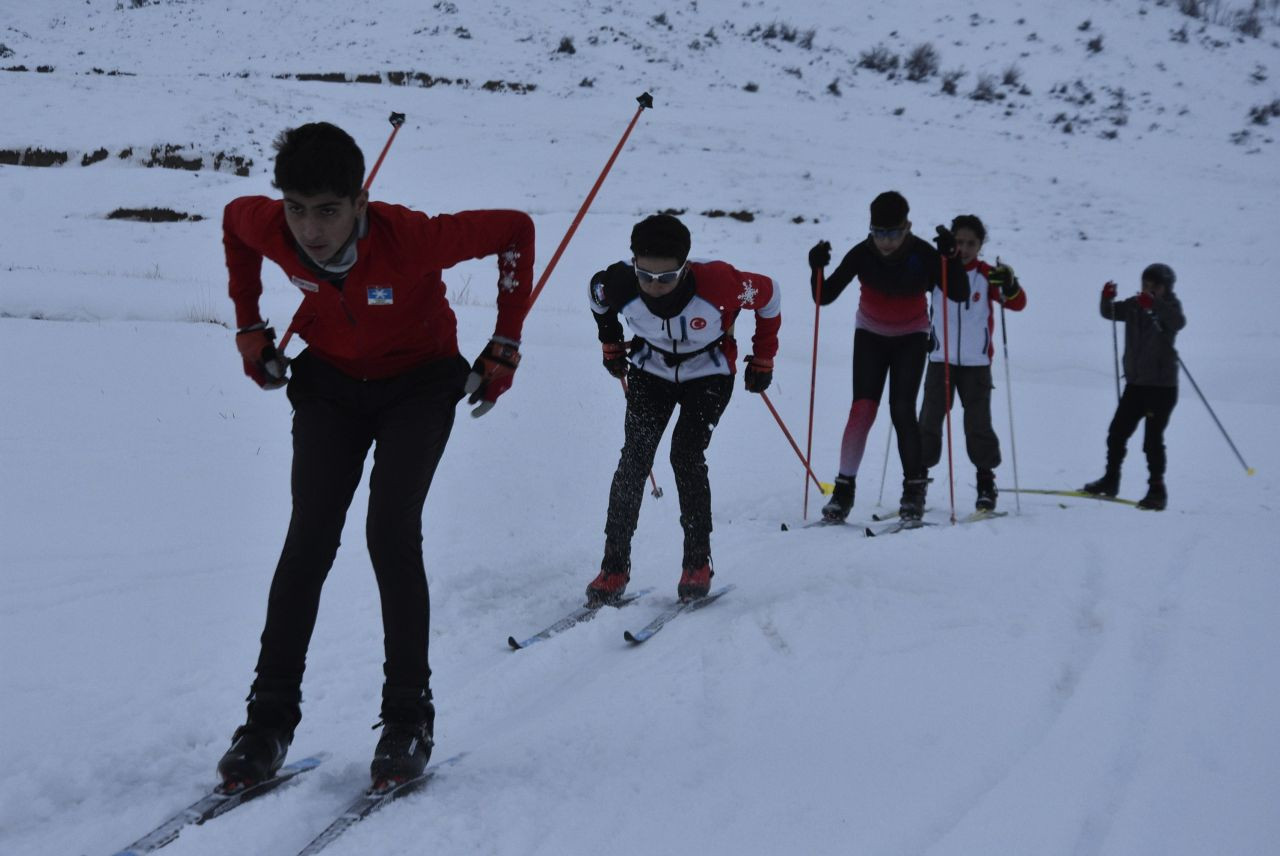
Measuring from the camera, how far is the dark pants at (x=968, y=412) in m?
6.95

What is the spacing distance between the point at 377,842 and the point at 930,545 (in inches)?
144

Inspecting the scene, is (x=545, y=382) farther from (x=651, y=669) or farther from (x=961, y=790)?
(x=961, y=790)

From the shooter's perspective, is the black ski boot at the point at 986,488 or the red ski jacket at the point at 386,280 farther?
the black ski boot at the point at 986,488

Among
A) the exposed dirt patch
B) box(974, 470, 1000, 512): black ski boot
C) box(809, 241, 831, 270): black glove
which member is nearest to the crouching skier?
box(809, 241, 831, 270): black glove

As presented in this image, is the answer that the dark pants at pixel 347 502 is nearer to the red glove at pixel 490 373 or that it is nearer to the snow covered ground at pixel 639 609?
the red glove at pixel 490 373

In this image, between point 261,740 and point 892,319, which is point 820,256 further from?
point 261,740

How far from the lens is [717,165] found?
2298 cm

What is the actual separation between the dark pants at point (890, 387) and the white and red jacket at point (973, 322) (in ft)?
2.17

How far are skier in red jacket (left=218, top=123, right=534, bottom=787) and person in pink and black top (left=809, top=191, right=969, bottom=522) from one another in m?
3.52

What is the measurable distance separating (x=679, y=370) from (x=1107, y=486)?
476 cm

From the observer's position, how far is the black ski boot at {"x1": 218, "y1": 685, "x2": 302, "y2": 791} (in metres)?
2.59

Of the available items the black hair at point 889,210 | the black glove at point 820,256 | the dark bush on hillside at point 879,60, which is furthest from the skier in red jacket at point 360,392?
the dark bush on hillside at point 879,60

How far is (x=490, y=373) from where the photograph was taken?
9.75 ft

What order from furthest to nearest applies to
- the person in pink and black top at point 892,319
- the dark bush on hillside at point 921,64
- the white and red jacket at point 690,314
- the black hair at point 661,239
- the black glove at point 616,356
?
the dark bush on hillside at point 921,64, the person in pink and black top at point 892,319, the black glove at point 616,356, the white and red jacket at point 690,314, the black hair at point 661,239
